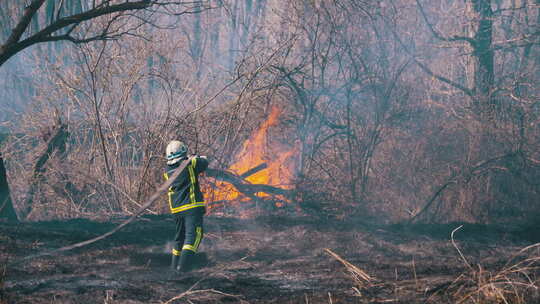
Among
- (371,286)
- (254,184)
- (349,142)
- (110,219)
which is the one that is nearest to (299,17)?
(349,142)

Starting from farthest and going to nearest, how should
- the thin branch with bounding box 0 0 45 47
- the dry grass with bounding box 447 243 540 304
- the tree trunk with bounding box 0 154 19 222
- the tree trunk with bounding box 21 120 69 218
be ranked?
the tree trunk with bounding box 21 120 69 218, the tree trunk with bounding box 0 154 19 222, the thin branch with bounding box 0 0 45 47, the dry grass with bounding box 447 243 540 304

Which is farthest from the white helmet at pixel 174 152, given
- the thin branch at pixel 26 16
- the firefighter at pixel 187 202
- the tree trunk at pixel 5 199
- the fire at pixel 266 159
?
the fire at pixel 266 159

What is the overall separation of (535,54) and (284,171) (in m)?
8.44

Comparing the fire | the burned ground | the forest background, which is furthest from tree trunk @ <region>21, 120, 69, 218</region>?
the fire

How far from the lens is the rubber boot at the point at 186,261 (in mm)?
5715

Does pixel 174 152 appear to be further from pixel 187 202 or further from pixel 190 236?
pixel 190 236

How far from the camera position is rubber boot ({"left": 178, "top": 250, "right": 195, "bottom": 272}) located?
225 inches

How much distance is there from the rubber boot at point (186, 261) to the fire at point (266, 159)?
4648mm

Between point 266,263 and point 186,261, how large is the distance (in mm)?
1241

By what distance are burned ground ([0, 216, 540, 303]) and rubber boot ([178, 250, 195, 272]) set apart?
106 mm

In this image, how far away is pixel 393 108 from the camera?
33.8 ft

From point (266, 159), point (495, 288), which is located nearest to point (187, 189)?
point (495, 288)

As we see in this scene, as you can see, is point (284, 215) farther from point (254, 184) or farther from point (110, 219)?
point (110, 219)

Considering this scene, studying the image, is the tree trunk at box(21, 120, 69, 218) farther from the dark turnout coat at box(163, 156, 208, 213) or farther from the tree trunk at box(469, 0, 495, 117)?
the tree trunk at box(469, 0, 495, 117)
